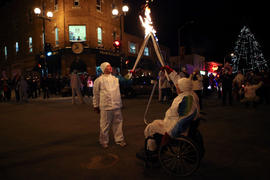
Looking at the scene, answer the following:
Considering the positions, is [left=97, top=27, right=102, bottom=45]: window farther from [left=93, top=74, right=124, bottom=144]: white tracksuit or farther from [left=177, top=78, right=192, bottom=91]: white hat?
[left=177, top=78, right=192, bottom=91]: white hat

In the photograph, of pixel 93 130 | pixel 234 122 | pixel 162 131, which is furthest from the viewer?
pixel 234 122

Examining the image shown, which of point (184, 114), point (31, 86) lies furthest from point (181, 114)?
point (31, 86)

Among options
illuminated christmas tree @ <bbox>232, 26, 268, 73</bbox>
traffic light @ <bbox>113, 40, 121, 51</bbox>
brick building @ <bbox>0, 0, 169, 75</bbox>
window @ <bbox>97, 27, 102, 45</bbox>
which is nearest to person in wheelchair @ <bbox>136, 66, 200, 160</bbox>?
traffic light @ <bbox>113, 40, 121, 51</bbox>

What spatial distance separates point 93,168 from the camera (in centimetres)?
387

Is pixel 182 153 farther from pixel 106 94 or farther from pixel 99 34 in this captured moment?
pixel 99 34

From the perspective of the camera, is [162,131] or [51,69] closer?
[162,131]

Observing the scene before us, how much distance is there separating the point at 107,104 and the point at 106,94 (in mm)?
224

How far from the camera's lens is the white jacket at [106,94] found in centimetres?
496

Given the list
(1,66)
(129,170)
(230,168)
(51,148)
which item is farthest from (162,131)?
(1,66)

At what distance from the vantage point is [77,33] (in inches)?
980

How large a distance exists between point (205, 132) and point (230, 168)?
7.80 ft

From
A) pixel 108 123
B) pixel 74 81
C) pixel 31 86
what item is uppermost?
pixel 74 81

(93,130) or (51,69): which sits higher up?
(51,69)

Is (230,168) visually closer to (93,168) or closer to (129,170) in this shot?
(129,170)
